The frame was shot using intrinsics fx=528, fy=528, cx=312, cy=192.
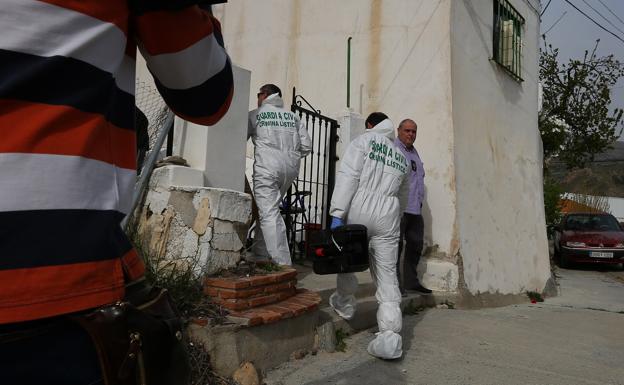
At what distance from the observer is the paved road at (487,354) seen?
3.58m

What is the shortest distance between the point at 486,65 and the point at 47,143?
7.36m

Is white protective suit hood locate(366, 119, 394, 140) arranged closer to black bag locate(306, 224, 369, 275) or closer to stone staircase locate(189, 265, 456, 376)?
black bag locate(306, 224, 369, 275)

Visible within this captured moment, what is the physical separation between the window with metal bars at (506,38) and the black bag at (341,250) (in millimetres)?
5187

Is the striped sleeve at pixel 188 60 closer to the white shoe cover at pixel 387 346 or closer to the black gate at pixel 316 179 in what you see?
the white shoe cover at pixel 387 346

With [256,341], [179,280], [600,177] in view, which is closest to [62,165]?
[179,280]

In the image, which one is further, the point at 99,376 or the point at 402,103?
the point at 402,103

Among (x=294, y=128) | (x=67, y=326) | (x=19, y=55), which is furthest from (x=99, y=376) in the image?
(x=294, y=128)

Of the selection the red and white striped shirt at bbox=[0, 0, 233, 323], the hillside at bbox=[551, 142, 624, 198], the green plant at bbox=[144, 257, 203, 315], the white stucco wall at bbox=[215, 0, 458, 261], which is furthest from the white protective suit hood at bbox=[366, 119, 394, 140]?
the hillside at bbox=[551, 142, 624, 198]

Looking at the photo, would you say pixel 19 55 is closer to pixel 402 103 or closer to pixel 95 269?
A: pixel 95 269

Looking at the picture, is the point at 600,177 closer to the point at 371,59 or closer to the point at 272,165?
the point at 371,59

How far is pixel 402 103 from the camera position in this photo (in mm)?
6770

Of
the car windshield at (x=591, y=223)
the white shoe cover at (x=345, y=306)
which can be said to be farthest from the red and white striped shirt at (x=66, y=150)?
the car windshield at (x=591, y=223)

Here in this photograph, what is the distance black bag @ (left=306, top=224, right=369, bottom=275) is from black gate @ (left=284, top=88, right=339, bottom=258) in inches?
101

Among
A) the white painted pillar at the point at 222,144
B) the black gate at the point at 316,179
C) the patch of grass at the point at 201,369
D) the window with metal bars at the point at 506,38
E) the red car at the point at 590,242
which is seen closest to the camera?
the patch of grass at the point at 201,369
